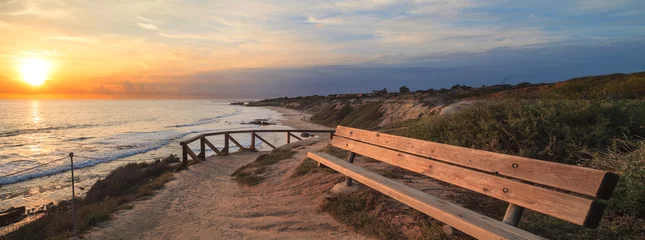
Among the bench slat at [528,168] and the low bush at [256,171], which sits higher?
the bench slat at [528,168]

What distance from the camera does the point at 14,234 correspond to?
5715 millimetres

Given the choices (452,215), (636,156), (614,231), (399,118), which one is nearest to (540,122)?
(636,156)

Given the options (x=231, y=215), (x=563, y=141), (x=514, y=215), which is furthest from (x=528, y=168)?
(x=231, y=215)

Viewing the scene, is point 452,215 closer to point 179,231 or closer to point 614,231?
point 614,231

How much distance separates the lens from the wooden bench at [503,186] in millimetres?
2391

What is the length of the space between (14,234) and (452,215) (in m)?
6.97

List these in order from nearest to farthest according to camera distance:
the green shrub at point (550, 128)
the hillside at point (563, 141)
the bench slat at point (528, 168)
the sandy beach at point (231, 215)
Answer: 1. the bench slat at point (528, 168)
2. the hillside at point (563, 141)
3. the sandy beach at point (231, 215)
4. the green shrub at point (550, 128)

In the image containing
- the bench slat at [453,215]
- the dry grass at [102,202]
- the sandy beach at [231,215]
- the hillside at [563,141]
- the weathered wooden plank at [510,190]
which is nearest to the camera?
the weathered wooden plank at [510,190]

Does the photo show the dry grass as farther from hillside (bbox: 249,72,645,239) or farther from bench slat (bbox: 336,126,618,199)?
bench slat (bbox: 336,126,618,199)

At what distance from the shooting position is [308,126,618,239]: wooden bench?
7.84ft

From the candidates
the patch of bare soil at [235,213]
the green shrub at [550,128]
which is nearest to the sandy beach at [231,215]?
the patch of bare soil at [235,213]

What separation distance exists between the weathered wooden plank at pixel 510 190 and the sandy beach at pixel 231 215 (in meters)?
1.18

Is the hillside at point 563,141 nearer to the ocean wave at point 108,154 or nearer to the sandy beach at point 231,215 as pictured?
the sandy beach at point 231,215

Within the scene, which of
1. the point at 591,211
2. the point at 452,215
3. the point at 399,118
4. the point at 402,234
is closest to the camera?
the point at 591,211
